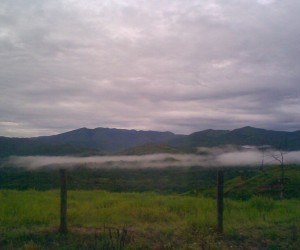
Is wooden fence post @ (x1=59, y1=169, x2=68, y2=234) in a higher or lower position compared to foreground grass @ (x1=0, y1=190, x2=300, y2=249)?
higher

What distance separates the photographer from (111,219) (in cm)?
1327

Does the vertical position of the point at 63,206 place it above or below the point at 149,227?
above

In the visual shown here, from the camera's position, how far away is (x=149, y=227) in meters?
11.7

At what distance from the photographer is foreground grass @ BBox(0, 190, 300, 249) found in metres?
9.86

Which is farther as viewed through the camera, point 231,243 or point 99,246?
point 231,243

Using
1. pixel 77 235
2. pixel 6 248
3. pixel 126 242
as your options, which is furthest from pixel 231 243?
pixel 6 248

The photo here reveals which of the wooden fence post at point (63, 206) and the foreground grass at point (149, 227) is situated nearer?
the foreground grass at point (149, 227)

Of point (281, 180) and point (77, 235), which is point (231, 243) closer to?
point (77, 235)

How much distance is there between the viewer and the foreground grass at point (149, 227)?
32.3 ft

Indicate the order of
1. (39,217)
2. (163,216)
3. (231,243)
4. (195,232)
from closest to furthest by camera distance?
(231,243)
(195,232)
(39,217)
(163,216)

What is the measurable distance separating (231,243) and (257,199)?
7.80 metres

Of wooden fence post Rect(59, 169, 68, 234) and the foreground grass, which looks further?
wooden fence post Rect(59, 169, 68, 234)

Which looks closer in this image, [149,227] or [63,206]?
[63,206]

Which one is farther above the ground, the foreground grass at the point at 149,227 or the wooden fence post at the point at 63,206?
the wooden fence post at the point at 63,206
